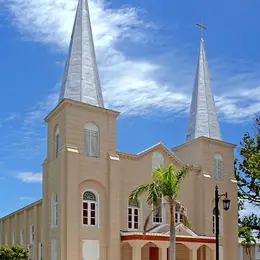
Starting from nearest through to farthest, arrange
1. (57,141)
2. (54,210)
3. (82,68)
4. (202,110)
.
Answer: (54,210) → (57,141) → (82,68) → (202,110)

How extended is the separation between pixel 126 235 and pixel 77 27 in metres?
14.4

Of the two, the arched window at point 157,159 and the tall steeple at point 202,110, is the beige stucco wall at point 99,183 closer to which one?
the arched window at point 157,159

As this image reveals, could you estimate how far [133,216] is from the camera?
116ft

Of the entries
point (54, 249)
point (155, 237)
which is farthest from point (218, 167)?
point (54, 249)

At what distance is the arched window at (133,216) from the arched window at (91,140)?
4.36 metres

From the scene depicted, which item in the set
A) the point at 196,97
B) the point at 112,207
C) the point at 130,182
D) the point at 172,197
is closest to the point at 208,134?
the point at 196,97

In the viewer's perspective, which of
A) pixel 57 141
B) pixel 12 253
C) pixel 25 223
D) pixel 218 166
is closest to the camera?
pixel 57 141

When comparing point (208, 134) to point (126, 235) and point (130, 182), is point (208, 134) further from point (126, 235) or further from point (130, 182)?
point (126, 235)

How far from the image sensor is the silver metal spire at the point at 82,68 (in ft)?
115

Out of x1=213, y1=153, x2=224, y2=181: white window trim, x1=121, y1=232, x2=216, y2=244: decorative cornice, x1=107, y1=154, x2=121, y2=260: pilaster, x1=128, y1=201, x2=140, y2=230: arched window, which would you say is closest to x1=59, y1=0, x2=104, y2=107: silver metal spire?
x1=107, y1=154, x2=121, y2=260: pilaster

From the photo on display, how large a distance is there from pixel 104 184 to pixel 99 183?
1.08 feet

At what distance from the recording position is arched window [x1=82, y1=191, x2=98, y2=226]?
32.8 m

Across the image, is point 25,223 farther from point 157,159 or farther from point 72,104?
point 72,104

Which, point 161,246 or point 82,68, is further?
point 82,68
